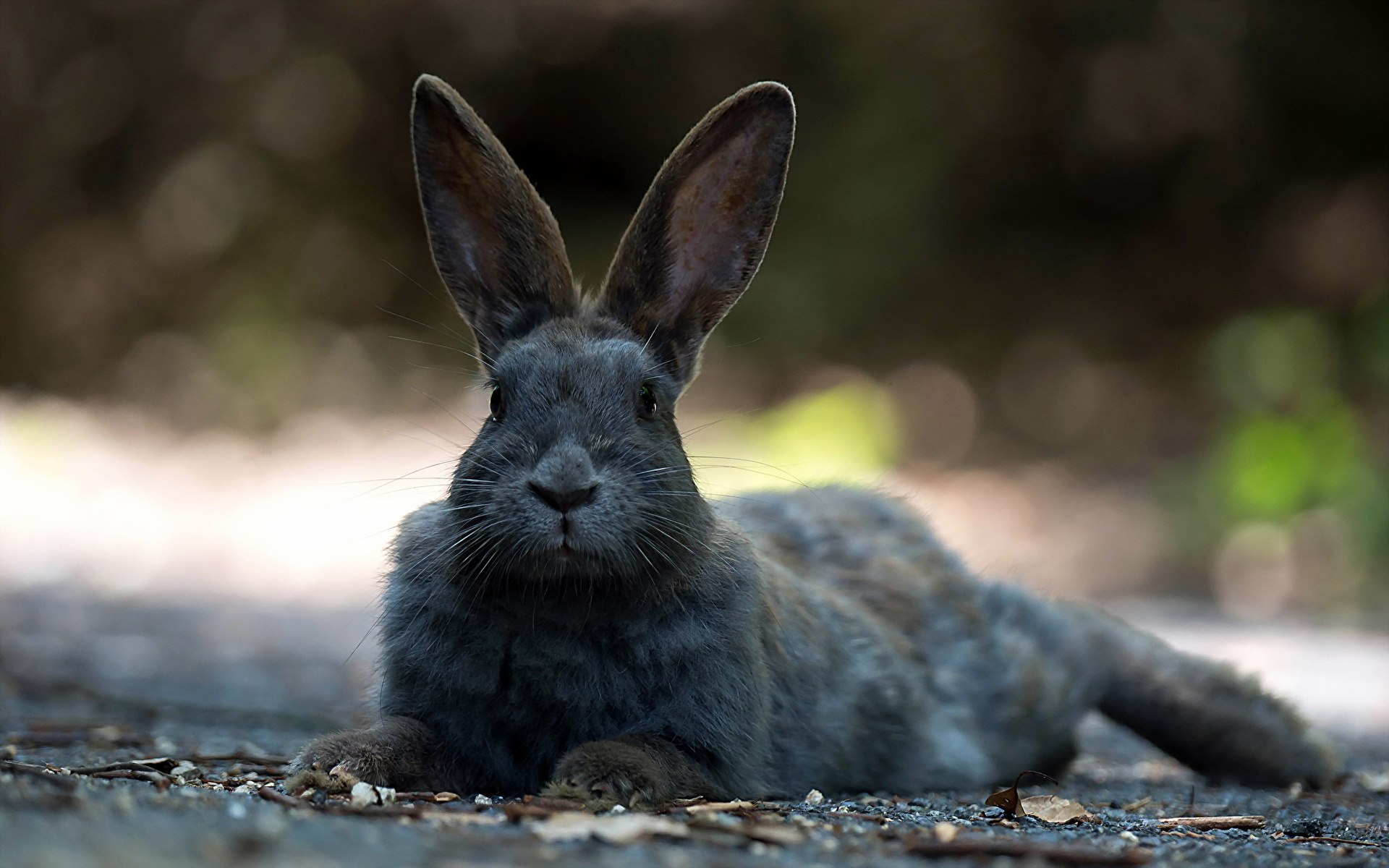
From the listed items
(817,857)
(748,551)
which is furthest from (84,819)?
(748,551)

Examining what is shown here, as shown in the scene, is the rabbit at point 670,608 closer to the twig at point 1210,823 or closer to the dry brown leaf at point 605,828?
the dry brown leaf at point 605,828

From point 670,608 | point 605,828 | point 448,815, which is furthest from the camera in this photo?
point 670,608

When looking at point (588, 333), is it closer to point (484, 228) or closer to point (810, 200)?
point (484, 228)

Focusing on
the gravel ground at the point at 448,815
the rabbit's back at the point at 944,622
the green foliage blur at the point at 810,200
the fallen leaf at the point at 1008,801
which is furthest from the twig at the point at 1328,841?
the green foliage blur at the point at 810,200

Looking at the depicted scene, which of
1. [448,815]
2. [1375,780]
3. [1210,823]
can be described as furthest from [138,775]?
[1375,780]

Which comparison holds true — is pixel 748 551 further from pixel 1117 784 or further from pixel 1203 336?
pixel 1203 336

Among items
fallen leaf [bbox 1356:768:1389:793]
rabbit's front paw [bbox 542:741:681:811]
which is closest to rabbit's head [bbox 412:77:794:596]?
rabbit's front paw [bbox 542:741:681:811]

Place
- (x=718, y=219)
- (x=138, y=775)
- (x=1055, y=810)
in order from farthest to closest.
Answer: (x=718, y=219) → (x=1055, y=810) → (x=138, y=775)

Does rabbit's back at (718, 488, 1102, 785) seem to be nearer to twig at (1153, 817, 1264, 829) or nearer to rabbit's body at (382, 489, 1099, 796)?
rabbit's body at (382, 489, 1099, 796)
